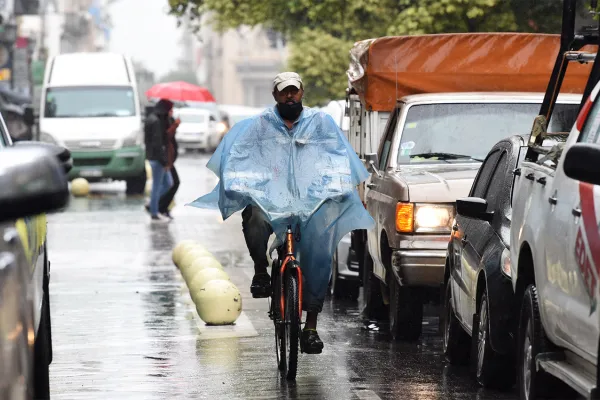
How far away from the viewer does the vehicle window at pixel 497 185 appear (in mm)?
9047

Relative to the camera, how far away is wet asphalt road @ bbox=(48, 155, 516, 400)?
875 cm

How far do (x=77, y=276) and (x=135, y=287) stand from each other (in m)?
1.33

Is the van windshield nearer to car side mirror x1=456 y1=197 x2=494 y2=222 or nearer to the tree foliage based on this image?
the tree foliage

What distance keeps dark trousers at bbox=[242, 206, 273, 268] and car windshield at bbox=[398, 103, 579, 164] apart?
2.65m

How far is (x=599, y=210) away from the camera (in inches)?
227

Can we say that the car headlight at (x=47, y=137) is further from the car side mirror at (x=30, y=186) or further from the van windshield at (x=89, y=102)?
the car side mirror at (x=30, y=186)

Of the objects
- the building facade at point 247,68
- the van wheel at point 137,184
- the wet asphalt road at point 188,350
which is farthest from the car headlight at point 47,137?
the building facade at point 247,68

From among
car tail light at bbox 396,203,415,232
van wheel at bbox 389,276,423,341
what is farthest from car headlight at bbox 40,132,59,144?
car tail light at bbox 396,203,415,232

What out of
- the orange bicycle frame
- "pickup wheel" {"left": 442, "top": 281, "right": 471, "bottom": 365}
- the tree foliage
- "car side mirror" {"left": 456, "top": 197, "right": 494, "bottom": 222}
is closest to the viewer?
"car side mirror" {"left": 456, "top": 197, "right": 494, "bottom": 222}

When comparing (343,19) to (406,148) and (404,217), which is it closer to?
(406,148)

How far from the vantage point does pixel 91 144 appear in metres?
30.0

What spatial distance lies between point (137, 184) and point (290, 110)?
859 inches

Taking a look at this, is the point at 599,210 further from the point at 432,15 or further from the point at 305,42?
the point at 305,42

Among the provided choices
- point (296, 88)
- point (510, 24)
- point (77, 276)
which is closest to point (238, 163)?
point (296, 88)
